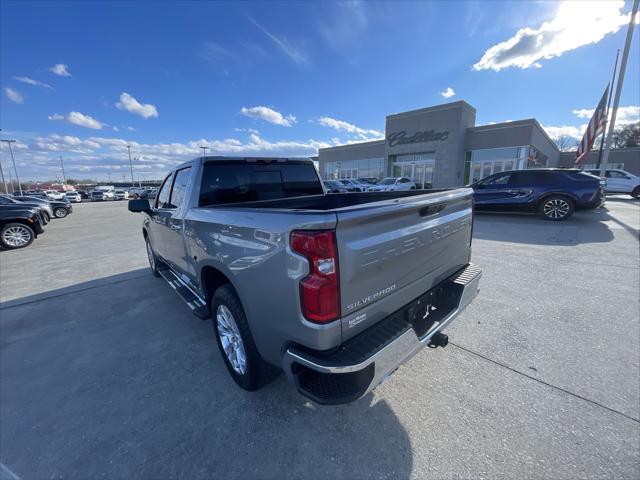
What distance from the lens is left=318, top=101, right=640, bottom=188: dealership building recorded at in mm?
25391

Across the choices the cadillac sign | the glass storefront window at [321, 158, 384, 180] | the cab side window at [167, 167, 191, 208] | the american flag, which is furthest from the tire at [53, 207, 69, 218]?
the american flag

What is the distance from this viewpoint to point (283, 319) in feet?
5.55

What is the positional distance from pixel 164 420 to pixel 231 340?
0.72m

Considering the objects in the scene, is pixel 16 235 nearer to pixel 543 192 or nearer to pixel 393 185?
pixel 543 192

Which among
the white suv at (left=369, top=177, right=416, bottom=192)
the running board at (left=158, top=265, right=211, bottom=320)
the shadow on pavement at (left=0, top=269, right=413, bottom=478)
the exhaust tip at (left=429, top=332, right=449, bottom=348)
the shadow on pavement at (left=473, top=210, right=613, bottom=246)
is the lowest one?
the shadow on pavement at (left=0, top=269, right=413, bottom=478)

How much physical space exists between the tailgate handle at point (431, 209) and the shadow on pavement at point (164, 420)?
1.52 m

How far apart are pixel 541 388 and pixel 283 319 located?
2247 millimetres

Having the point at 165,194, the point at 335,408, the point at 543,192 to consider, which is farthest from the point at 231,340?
the point at 543,192

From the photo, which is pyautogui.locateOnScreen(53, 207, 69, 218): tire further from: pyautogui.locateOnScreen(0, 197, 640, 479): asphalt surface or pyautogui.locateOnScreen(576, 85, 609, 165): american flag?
pyautogui.locateOnScreen(576, 85, 609, 165): american flag

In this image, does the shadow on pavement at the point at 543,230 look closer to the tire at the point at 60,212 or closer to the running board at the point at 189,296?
the running board at the point at 189,296

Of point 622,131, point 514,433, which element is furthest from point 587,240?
point 622,131

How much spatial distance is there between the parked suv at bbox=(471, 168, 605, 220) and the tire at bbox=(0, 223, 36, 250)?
1510cm

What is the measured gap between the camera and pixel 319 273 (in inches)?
59.4

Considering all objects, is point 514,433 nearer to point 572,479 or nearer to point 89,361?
point 572,479
